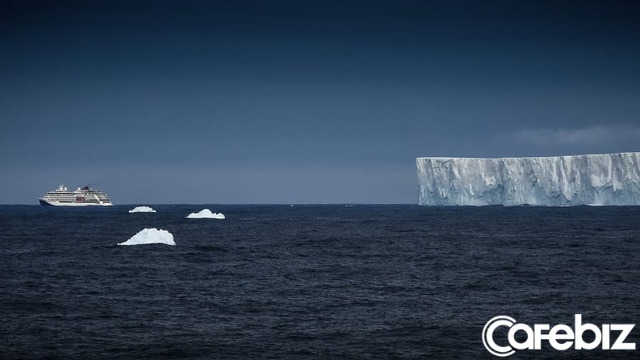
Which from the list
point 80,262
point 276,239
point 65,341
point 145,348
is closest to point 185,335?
point 145,348

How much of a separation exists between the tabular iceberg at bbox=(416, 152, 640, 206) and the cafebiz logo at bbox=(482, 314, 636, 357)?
11370 cm

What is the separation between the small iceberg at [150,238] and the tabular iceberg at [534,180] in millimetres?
94798

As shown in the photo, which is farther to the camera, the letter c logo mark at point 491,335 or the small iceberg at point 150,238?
the small iceberg at point 150,238

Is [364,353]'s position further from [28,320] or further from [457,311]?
[28,320]

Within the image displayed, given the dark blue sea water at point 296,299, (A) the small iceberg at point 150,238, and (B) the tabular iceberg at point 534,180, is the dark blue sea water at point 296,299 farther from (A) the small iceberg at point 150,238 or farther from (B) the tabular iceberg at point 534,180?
(B) the tabular iceberg at point 534,180

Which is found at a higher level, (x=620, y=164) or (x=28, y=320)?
(x=620, y=164)

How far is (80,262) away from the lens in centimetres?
4047

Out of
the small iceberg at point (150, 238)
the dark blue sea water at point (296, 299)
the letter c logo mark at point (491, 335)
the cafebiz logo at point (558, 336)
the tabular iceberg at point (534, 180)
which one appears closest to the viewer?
the letter c logo mark at point (491, 335)

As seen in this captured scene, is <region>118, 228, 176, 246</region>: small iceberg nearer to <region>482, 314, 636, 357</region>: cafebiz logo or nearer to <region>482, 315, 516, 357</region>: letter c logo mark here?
<region>482, 315, 516, 357</region>: letter c logo mark

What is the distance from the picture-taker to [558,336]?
20828 mm

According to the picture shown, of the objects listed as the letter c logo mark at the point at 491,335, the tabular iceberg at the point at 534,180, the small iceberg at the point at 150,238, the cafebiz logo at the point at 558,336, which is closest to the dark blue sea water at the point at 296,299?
the letter c logo mark at the point at 491,335

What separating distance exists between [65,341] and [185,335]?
10.4 feet

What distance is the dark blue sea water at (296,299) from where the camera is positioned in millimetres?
19828

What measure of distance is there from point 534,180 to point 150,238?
3870 inches
